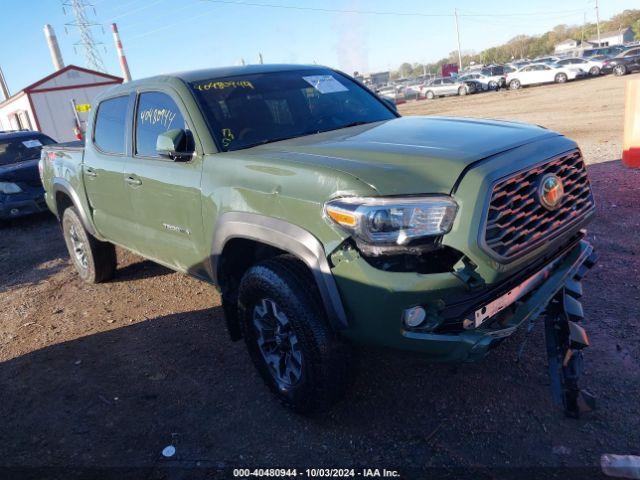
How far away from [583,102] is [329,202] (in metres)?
19.3

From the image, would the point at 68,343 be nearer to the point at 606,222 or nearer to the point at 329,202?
the point at 329,202

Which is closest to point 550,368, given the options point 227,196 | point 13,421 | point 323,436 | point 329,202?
point 323,436

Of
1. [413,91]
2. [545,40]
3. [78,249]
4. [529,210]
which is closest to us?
[529,210]

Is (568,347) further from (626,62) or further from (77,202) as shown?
(626,62)

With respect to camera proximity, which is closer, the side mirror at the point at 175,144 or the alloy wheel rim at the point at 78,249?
the side mirror at the point at 175,144

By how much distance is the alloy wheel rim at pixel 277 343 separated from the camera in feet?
9.55

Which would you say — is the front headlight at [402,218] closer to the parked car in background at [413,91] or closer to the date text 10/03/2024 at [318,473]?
the date text 10/03/2024 at [318,473]

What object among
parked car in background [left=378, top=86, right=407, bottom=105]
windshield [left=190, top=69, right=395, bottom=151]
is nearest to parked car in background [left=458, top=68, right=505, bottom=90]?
parked car in background [left=378, top=86, right=407, bottom=105]

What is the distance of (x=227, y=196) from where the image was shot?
10.1 ft

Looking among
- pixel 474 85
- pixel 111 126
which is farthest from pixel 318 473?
pixel 474 85

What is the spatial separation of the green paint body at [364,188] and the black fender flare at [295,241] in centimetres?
3

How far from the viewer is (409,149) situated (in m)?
2.71

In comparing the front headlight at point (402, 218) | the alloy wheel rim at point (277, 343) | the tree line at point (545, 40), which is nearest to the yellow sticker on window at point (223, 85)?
the alloy wheel rim at point (277, 343)

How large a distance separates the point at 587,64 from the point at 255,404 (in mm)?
35394
